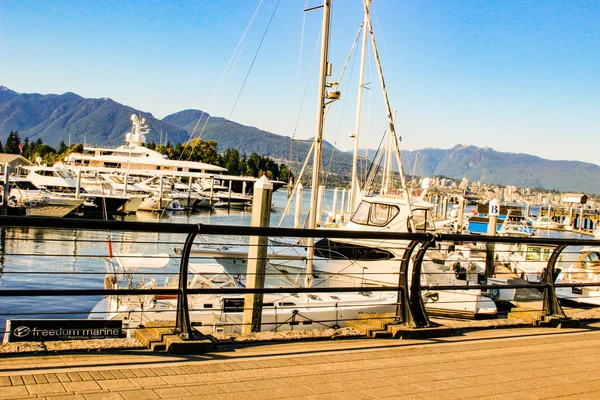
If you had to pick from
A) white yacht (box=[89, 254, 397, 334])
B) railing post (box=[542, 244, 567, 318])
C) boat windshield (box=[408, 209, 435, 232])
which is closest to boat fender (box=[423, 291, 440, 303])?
→ white yacht (box=[89, 254, 397, 334])

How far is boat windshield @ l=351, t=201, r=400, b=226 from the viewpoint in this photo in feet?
69.8

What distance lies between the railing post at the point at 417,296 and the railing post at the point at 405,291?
0.15ft

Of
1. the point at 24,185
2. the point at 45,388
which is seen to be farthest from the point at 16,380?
the point at 24,185

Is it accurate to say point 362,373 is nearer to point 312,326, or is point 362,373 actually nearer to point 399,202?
point 312,326

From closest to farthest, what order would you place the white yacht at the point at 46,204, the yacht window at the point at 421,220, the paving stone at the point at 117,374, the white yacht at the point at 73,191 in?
the paving stone at the point at 117,374
the yacht window at the point at 421,220
the white yacht at the point at 46,204
the white yacht at the point at 73,191

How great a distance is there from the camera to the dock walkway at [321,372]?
4512 mm

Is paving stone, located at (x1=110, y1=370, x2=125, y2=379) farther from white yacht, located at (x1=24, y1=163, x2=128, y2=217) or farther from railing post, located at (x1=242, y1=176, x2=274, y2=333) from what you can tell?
white yacht, located at (x1=24, y1=163, x2=128, y2=217)

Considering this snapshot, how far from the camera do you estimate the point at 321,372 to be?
17.5 feet

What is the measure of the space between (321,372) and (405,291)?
2018mm

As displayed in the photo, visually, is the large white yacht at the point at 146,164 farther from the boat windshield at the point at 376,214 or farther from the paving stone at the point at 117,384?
the paving stone at the point at 117,384

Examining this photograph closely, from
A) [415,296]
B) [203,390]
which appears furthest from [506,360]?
[203,390]

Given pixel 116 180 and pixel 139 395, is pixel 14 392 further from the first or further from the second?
pixel 116 180

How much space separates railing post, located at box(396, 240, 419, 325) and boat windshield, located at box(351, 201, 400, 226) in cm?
1411

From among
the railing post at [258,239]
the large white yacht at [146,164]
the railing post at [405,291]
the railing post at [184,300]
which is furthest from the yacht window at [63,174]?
the railing post at [184,300]
